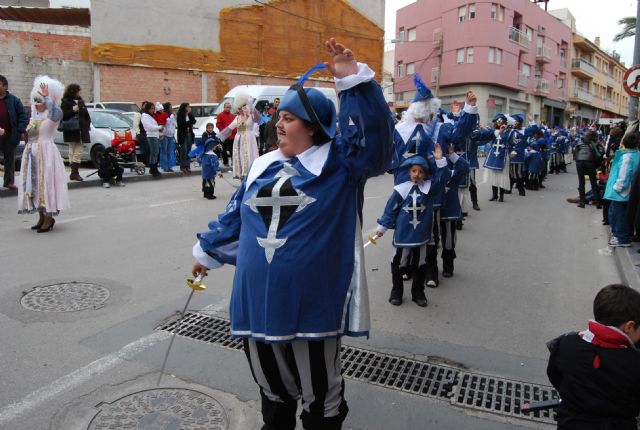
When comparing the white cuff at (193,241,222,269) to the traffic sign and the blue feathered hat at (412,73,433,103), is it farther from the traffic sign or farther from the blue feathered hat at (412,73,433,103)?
the traffic sign

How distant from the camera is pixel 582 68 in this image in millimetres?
64688

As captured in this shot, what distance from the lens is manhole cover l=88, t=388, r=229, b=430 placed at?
3.06 m

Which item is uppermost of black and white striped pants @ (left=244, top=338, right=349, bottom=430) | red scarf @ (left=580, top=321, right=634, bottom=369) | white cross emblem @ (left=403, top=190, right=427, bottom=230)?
white cross emblem @ (left=403, top=190, right=427, bottom=230)

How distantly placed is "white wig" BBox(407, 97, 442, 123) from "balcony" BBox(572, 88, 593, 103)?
218 feet

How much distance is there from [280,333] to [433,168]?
3640 mm

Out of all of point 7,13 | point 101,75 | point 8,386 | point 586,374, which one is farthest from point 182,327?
point 7,13

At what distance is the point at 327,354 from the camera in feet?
8.00

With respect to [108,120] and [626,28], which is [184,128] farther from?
[626,28]

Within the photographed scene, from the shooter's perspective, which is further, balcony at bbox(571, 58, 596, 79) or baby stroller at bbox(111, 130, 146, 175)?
balcony at bbox(571, 58, 596, 79)

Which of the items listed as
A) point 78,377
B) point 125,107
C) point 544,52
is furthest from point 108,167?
point 544,52

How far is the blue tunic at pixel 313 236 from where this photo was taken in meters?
2.29

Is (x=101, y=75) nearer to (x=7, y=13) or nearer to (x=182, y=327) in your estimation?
(x=7, y=13)

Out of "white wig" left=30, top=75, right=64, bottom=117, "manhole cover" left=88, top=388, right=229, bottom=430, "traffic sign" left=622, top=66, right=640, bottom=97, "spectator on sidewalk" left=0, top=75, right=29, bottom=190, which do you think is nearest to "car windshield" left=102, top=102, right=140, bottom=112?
"spectator on sidewalk" left=0, top=75, right=29, bottom=190

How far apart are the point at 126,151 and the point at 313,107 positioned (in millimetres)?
12847
